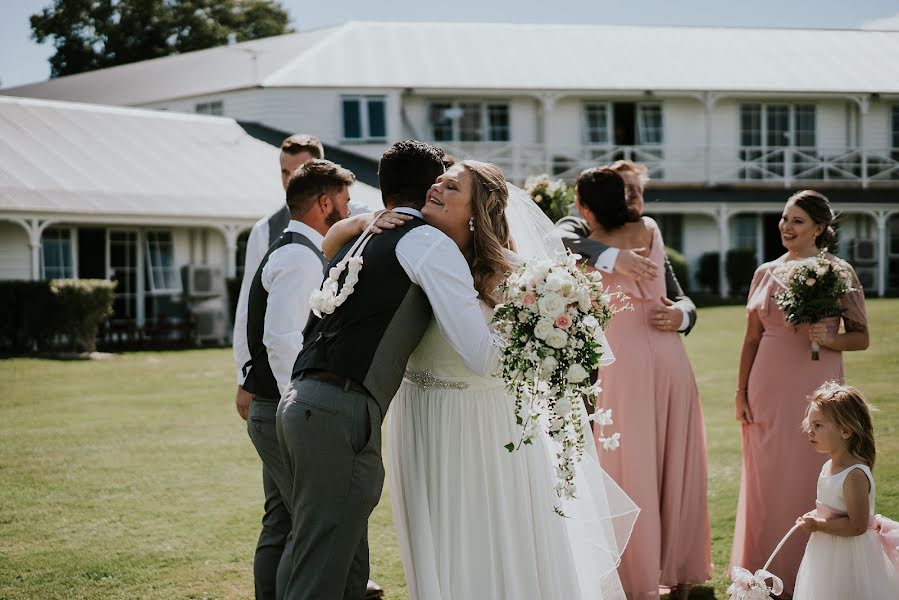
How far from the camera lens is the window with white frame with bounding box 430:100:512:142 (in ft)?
103

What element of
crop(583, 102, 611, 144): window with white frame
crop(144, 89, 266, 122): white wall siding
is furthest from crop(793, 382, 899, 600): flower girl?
crop(583, 102, 611, 144): window with white frame

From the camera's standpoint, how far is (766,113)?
33.2 m

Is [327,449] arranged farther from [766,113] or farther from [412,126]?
[766,113]

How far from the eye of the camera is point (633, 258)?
18.0ft

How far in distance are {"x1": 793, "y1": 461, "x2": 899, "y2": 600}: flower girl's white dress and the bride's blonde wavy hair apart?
6.41 feet

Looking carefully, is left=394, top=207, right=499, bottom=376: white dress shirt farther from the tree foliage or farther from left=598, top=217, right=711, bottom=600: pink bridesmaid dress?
the tree foliage

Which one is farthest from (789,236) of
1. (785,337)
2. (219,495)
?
(219,495)

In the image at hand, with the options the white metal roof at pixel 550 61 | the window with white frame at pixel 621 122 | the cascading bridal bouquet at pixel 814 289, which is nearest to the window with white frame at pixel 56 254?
the white metal roof at pixel 550 61

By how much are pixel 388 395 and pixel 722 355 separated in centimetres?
1399

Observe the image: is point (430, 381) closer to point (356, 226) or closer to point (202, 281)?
point (356, 226)

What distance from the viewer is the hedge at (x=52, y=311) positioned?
1953 cm

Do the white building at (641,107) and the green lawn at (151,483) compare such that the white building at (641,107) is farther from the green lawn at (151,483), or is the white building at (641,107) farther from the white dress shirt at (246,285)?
the white dress shirt at (246,285)

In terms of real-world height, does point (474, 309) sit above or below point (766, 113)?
below

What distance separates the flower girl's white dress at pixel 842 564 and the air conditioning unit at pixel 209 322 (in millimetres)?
18757
